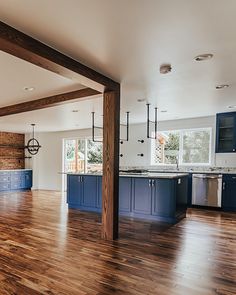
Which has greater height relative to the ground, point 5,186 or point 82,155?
point 82,155

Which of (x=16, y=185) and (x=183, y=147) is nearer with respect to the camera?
(x=183, y=147)

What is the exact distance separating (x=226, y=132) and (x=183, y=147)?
1.29 metres

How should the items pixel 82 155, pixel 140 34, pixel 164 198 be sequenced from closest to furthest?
1. pixel 140 34
2. pixel 164 198
3. pixel 82 155

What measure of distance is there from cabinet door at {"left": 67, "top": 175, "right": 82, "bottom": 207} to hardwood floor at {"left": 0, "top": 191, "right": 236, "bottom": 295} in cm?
114

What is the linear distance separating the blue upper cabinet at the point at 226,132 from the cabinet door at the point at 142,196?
8.14ft

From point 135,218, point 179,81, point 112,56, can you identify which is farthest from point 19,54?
point 135,218

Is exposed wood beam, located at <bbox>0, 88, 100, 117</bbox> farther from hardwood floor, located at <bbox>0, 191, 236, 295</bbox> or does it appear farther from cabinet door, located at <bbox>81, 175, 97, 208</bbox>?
hardwood floor, located at <bbox>0, 191, 236, 295</bbox>

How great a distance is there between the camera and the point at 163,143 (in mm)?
7242

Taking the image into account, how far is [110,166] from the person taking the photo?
3494 millimetres

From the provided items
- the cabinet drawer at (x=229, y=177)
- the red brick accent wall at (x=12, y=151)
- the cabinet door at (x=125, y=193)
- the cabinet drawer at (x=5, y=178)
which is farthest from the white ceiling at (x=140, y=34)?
the red brick accent wall at (x=12, y=151)

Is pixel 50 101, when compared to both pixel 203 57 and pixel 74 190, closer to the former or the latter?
pixel 74 190

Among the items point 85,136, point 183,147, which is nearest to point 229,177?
point 183,147

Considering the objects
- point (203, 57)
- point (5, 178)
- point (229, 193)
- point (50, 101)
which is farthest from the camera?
point (5, 178)

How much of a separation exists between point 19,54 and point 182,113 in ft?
14.6
